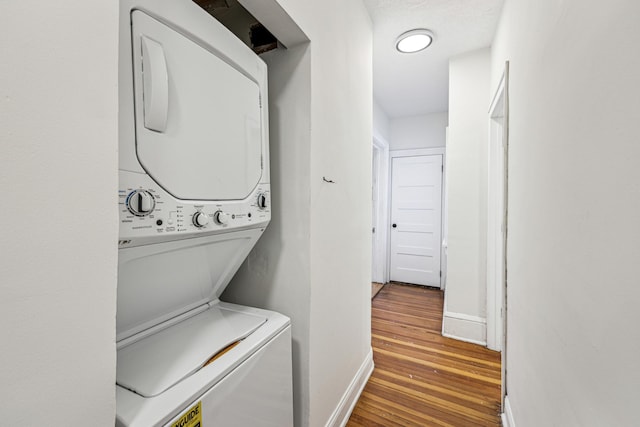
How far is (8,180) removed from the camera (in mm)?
384

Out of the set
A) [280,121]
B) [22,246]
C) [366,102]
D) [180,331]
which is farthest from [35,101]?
[366,102]

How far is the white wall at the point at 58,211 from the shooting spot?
39cm

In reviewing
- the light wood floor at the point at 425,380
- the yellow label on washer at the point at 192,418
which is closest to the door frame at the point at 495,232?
the light wood floor at the point at 425,380

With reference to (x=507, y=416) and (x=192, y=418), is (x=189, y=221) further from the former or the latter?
(x=507, y=416)

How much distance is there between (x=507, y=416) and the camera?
1.52m

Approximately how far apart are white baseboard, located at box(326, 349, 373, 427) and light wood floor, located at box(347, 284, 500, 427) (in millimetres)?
41

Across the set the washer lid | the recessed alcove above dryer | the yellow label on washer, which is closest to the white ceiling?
the recessed alcove above dryer

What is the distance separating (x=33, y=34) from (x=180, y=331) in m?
0.83

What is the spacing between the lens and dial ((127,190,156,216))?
619 mm

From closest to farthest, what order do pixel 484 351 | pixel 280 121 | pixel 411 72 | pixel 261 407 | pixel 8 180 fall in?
pixel 8 180
pixel 261 407
pixel 280 121
pixel 484 351
pixel 411 72

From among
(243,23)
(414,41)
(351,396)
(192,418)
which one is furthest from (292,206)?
(414,41)

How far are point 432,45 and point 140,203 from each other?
2.56 meters

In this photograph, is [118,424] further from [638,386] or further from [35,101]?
[638,386]

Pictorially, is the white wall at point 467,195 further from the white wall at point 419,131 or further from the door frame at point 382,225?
the door frame at point 382,225
